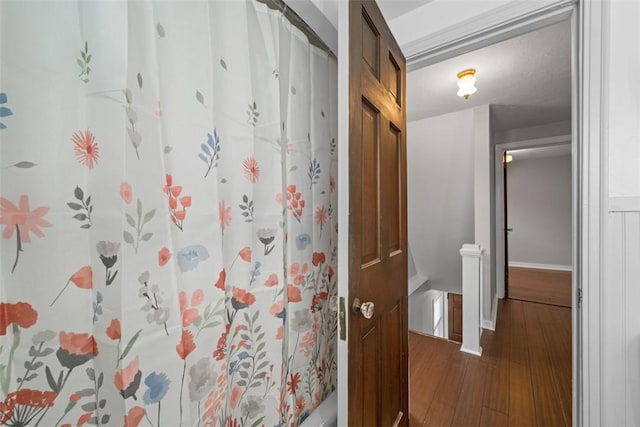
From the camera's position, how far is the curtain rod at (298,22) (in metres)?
0.97

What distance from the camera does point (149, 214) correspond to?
2.05 ft

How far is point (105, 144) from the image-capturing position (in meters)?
0.56

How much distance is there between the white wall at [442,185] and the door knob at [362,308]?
2516 millimetres

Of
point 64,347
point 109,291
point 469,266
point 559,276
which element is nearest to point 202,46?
point 109,291

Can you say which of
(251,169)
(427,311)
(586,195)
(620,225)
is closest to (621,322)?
(620,225)

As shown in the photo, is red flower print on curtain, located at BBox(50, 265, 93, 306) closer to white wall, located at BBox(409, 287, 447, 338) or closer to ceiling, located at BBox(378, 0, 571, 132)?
ceiling, located at BBox(378, 0, 571, 132)

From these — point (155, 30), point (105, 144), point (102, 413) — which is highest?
point (155, 30)

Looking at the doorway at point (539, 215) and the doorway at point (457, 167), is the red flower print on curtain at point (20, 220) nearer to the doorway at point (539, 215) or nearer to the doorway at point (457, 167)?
the doorway at point (457, 167)

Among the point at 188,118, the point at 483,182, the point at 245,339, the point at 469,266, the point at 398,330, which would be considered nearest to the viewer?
the point at 188,118

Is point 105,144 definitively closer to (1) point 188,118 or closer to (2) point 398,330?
(1) point 188,118

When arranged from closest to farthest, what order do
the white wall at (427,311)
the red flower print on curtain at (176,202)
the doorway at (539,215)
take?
the red flower print on curtain at (176,202), the white wall at (427,311), the doorway at (539,215)

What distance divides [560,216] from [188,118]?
7.24 metres

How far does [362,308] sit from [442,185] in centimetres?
259

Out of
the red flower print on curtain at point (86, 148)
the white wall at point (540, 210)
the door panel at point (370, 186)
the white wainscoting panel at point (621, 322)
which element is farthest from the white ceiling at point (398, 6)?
the white wall at point (540, 210)
